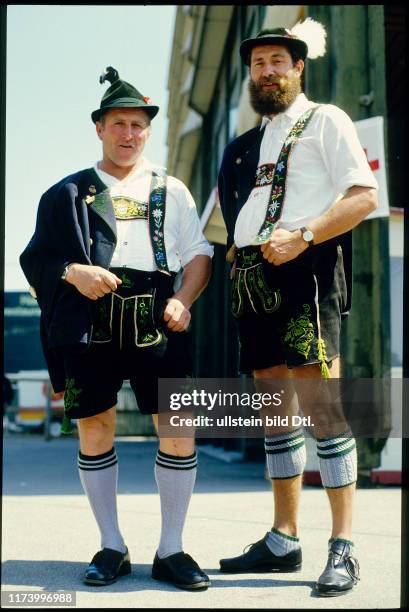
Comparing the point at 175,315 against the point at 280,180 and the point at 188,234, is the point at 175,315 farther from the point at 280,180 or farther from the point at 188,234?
the point at 280,180

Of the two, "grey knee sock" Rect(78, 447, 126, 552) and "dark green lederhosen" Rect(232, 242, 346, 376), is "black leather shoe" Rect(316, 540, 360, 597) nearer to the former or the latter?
"dark green lederhosen" Rect(232, 242, 346, 376)

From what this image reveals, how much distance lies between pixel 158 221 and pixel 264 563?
1.26 metres

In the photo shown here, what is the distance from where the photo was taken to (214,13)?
943cm

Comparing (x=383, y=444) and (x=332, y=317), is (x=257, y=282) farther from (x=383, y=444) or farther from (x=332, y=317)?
(x=383, y=444)

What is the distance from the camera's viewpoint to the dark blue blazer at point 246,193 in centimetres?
284

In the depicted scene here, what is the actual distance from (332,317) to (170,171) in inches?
644

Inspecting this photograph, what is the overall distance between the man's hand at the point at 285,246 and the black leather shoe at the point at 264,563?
3.44 ft

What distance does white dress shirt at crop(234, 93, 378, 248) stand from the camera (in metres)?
2.76

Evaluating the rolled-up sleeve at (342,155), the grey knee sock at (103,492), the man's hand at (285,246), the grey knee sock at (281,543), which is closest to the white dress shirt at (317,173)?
the rolled-up sleeve at (342,155)

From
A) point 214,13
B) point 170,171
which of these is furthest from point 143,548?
point 170,171

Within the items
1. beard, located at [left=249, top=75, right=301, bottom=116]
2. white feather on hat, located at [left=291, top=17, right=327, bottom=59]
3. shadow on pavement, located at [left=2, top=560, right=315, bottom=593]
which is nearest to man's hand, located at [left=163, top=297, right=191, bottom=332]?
beard, located at [left=249, top=75, right=301, bottom=116]

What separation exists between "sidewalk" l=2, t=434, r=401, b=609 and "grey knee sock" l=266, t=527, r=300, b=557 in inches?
3.5

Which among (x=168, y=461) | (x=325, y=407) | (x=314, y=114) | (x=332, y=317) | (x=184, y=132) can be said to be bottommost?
(x=168, y=461)

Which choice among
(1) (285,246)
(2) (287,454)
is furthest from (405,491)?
(1) (285,246)
